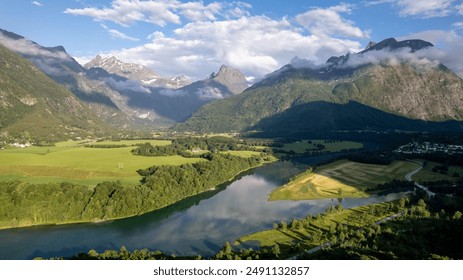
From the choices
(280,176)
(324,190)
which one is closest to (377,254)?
(324,190)

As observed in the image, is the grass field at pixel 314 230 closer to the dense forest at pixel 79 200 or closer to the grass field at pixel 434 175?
the dense forest at pixel 79 200

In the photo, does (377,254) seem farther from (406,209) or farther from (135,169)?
(135,169)

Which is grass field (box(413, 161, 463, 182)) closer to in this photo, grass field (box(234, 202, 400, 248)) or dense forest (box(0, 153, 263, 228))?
grass field (box(234, 202, 400, 248))

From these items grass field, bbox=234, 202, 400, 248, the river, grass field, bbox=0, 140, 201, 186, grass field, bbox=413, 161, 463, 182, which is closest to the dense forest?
the river

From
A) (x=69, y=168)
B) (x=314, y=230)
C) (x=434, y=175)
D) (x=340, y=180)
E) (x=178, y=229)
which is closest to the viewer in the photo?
(x=314, y=230)

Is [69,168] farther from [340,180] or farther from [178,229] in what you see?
[340,180]

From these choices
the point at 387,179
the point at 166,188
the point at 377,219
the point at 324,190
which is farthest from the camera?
the point at 387,179

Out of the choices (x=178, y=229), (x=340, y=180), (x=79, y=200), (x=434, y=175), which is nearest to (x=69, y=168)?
(x=79, y=200)
